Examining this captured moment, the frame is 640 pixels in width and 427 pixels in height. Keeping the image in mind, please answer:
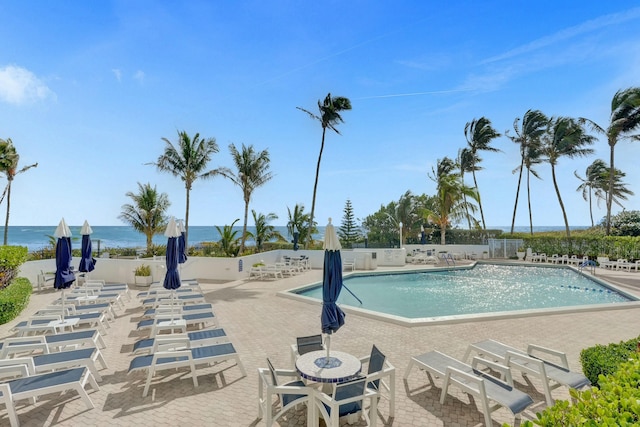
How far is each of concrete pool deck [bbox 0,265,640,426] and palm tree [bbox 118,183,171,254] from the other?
1279 centimetres

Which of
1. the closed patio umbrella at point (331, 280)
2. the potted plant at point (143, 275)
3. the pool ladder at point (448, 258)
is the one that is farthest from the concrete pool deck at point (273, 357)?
the pool ladder at point (448, 258)

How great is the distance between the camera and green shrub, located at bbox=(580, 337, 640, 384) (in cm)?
432

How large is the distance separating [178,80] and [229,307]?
945 cm

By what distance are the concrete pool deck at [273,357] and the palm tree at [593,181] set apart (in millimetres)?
31961

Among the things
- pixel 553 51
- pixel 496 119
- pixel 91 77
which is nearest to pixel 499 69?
pixel 553 51

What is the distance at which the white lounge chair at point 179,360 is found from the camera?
4992mm

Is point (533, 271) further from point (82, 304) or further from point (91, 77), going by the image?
point (91, 77)

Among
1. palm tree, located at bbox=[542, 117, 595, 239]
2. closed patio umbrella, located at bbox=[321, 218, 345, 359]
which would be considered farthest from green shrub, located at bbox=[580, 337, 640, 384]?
palm tree, located at bbox=[542, 117, 595, 239]

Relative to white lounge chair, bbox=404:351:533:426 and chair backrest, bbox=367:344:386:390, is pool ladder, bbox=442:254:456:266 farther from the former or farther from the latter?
chair backrest, bbox=367:344:386:390

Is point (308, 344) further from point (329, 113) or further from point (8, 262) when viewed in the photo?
point (329, 113)

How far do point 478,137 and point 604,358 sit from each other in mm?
28238

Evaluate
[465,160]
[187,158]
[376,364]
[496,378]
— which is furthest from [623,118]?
[187,158]

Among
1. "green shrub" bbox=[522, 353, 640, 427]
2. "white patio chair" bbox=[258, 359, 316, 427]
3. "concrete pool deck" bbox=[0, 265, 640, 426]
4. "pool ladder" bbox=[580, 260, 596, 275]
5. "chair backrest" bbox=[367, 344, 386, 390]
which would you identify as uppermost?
"green shrub" bbox=[522, 353, 640, 427]

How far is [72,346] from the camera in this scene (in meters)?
6.43
